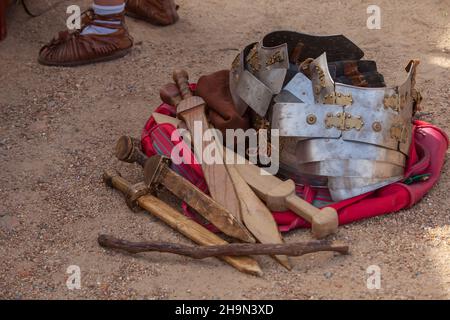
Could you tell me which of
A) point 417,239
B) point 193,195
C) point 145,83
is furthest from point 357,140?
point 145,83

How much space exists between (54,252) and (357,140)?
43.9 inches

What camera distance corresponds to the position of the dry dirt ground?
7.59ft

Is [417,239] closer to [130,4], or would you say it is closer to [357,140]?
[357,140]

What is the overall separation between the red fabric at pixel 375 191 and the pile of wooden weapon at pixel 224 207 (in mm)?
52

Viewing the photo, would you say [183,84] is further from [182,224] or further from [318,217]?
[318,217]

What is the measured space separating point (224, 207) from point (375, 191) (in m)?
0.55

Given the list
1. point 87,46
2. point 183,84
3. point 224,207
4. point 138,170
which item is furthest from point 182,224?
point 87,46

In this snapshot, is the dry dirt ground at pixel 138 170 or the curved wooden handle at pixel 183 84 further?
the curved wooden handle at pixel 183 84

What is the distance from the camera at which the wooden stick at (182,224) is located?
2342mm

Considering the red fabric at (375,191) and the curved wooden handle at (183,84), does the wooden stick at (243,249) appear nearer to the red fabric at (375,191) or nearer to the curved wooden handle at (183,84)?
the red fabric at (375,191)

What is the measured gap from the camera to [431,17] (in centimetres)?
435

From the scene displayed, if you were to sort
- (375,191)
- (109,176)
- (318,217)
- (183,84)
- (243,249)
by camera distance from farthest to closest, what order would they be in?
(183,84), (109,176), (375,191), (318,217), (243,249)

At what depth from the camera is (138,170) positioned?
9.83 feet

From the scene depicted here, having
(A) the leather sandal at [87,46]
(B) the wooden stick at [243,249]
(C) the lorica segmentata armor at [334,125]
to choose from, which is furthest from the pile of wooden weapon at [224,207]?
(A) the leather sandal at [87,46]
